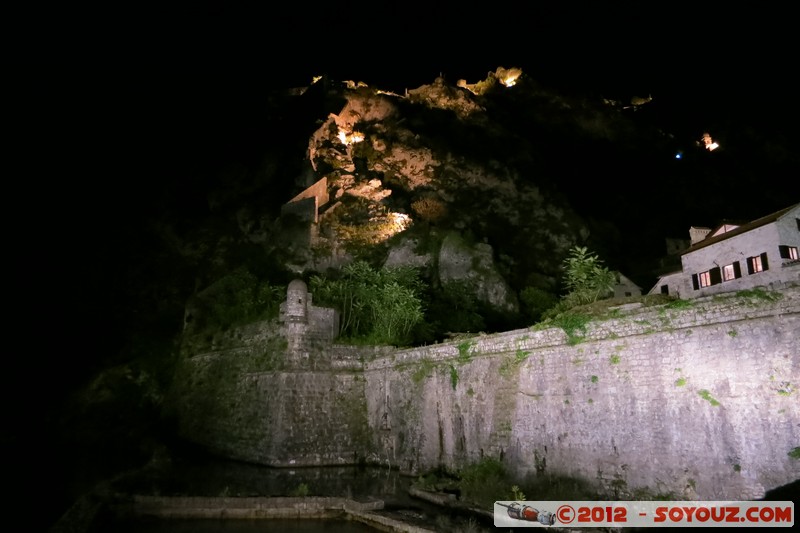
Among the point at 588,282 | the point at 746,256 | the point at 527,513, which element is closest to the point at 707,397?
the point at 527,513

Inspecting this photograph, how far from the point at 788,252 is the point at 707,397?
11793 millimetres

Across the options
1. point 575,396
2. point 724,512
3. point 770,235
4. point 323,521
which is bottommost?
point 323,521

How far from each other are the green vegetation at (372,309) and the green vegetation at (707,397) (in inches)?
626

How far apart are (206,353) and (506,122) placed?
1920 inches

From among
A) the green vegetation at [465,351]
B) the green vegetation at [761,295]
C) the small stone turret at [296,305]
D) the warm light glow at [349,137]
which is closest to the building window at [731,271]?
the green vegetation at [761,295]

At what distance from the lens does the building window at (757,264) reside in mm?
20941

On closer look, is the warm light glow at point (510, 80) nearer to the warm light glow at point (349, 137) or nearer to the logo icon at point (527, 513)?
the warm light glow at point (349, 137)

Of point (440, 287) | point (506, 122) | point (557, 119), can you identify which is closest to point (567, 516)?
point (440, 287)

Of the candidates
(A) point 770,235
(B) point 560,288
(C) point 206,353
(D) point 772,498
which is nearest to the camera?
(D) point 772,498

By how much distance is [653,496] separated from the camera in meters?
13.5

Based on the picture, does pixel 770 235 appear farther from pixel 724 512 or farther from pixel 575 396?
pixel 724 512

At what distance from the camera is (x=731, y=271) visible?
22.5 meters

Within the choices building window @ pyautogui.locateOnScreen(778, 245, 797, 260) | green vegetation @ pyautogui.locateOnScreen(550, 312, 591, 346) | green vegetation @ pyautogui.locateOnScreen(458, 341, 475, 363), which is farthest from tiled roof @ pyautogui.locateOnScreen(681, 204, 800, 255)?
green vegetation @ pyautogui.locateOnScreen(458, 341, 475, 363)

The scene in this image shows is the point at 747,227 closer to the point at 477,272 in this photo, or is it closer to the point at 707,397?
the point at 707,397
